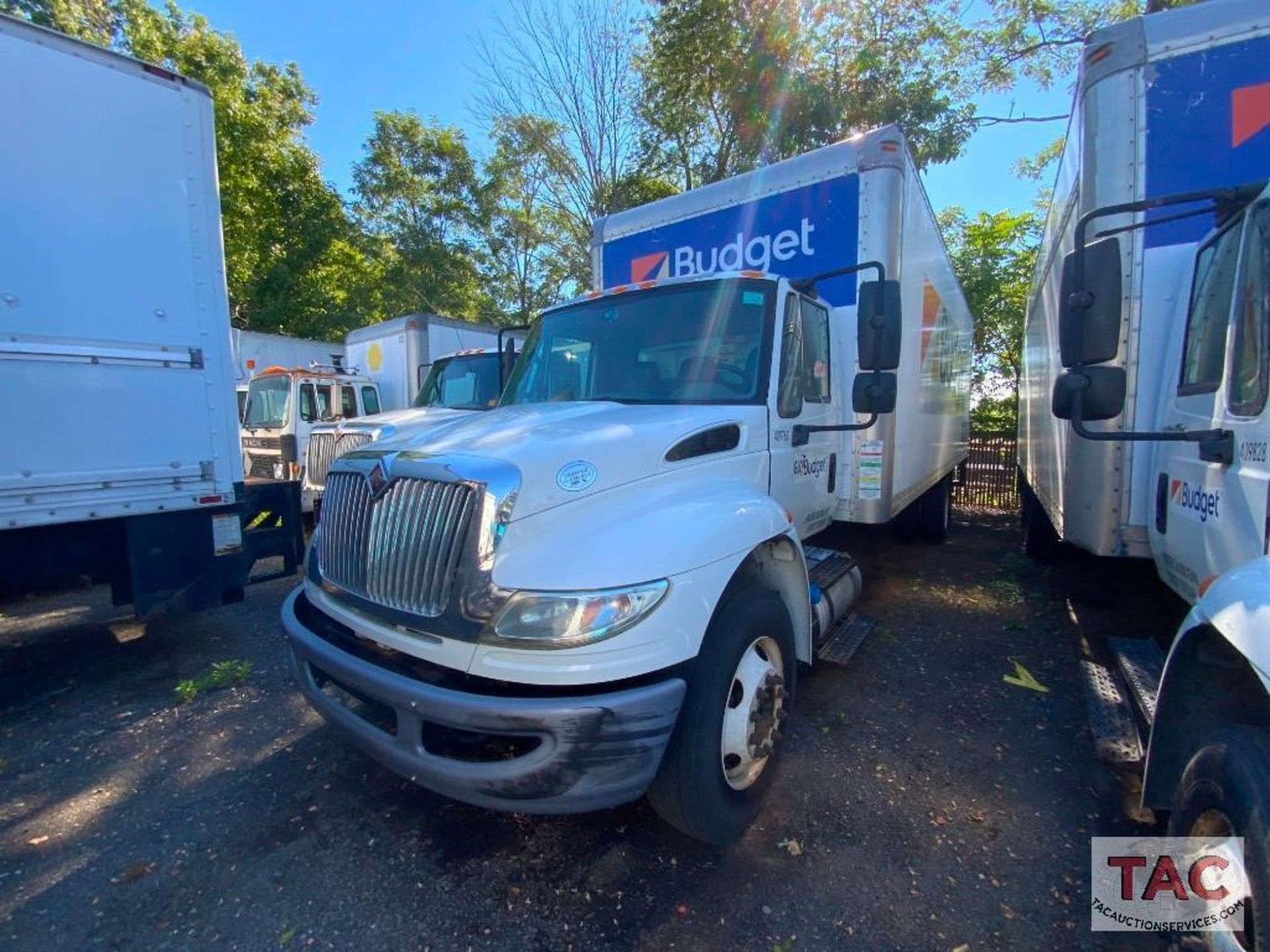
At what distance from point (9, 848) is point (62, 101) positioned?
3853 mm

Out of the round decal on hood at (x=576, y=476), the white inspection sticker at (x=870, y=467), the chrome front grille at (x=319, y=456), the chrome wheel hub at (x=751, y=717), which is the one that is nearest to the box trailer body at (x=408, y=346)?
the chrome front grille at (x=319, y=456)

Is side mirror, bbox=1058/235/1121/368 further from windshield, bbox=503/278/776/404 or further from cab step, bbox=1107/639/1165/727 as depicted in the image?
cab step, bbox=1107/639/1165/727

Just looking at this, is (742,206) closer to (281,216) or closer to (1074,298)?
(1074,298)

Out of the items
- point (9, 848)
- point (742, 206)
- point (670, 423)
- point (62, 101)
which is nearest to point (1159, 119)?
point (742, 206)

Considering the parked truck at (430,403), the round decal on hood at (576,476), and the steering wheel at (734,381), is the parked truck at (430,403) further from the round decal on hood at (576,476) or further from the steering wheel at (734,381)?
the round decal on hood at (576,476)

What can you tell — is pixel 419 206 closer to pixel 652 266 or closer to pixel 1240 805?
pixel 652 266

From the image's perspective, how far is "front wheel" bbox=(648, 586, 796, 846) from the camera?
7.20 ft

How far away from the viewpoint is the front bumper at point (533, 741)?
1915 millimetres

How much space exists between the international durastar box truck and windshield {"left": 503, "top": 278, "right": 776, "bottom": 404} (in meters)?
0.01

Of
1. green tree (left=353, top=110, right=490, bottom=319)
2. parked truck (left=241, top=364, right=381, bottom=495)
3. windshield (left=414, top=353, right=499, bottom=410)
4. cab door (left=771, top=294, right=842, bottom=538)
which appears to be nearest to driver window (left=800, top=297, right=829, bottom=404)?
cab door (left=771, top=294, right=842, bottom=538)

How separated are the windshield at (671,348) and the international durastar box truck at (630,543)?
0.6 inches

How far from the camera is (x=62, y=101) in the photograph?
131 inches

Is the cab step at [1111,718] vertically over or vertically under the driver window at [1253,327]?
under

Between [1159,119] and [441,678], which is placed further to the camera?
[1159,119]
